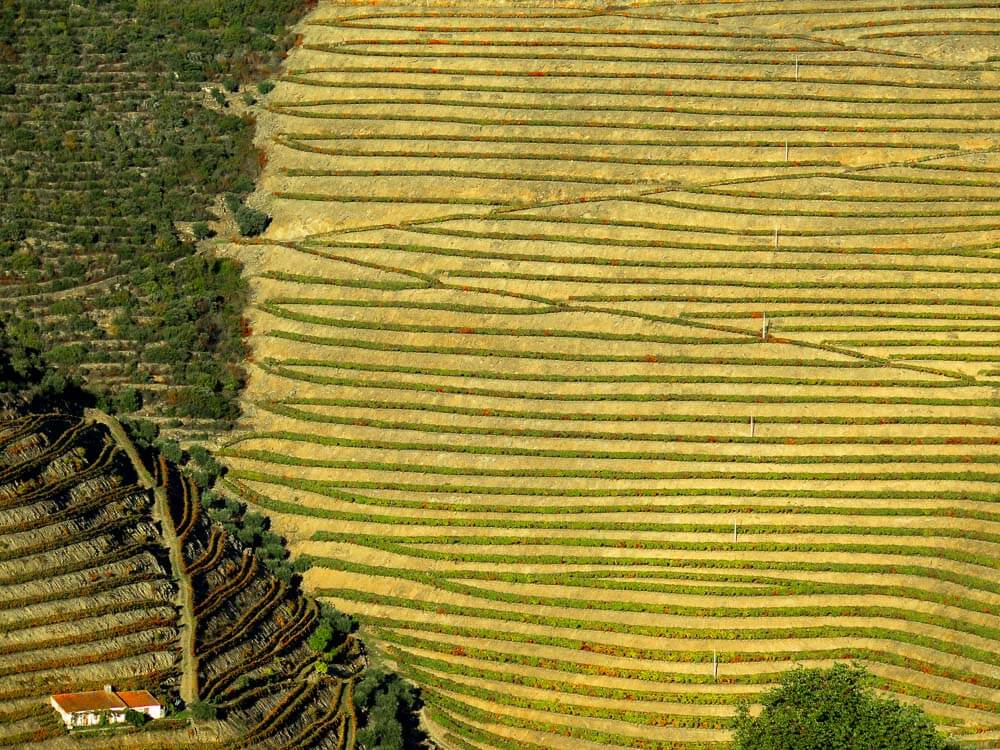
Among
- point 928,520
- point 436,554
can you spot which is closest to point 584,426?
point 436,554

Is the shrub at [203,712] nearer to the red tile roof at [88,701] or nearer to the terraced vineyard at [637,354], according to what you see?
the red tile roof at [88,701]

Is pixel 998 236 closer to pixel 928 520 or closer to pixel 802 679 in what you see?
pixel 928 520

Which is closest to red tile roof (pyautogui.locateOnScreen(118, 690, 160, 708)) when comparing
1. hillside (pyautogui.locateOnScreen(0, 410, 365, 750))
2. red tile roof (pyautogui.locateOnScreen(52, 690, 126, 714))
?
red tile roof (pyautogui.locateOnScreen(52, 690, 126, 714))

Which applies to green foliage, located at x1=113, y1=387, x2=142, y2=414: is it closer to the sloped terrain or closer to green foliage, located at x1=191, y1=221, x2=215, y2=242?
the sloped terrain

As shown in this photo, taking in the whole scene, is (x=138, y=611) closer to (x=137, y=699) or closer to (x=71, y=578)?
(x=71, y=578)

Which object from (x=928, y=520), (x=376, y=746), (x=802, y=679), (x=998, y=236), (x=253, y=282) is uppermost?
(x=998, y=236)

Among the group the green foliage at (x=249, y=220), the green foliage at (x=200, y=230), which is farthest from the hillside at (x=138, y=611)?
the green foliage at (x=249, y=220)
